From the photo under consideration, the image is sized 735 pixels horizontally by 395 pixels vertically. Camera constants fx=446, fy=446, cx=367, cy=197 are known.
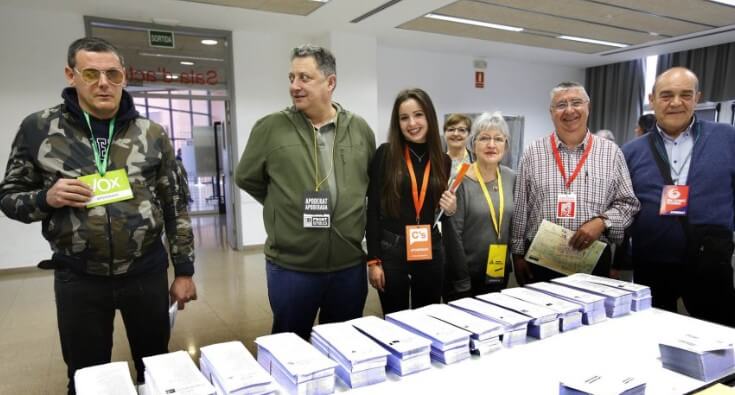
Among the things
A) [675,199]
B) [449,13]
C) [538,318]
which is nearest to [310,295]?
[538,318]

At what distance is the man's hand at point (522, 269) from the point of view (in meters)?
2.20

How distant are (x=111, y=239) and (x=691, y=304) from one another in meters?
2.37

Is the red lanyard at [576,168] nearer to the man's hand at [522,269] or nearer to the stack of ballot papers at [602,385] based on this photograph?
the man's hand at [522,269]

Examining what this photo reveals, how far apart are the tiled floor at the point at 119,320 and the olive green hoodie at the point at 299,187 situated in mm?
1427

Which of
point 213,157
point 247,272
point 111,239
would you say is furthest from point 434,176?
point 213,157

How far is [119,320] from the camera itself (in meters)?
3.50

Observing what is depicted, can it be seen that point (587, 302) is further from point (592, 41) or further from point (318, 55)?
point (592, 41)

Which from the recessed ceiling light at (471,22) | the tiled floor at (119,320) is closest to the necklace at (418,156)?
the tiled floor at (119,320)

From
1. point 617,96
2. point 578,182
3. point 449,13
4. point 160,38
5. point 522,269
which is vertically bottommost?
point 522,269

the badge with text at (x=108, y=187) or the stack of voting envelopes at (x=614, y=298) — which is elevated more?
the badge with text at (x=108, y=187)

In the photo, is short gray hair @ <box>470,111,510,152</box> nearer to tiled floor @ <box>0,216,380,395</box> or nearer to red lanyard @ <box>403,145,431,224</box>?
red lanyard @ <box>403,145,431,224</box>

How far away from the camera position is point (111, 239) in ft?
5.00

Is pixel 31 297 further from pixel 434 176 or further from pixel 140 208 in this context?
pixel 434 176

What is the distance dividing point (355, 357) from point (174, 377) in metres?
0.42
